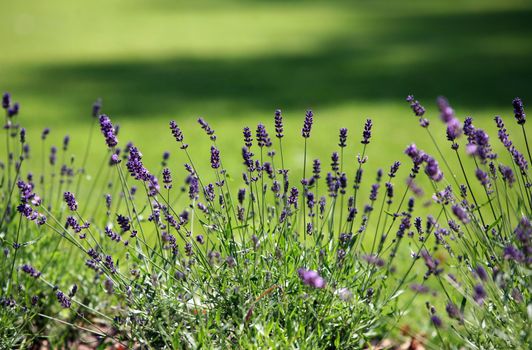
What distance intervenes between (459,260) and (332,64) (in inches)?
358

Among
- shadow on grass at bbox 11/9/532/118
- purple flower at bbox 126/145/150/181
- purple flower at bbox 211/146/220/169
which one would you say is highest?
shadow on grass at bbox 11/9/532/118

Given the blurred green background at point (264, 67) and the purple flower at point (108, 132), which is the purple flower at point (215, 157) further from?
the blurred green background at point (264, 67)

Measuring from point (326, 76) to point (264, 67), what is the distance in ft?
3.95

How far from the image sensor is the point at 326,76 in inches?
420

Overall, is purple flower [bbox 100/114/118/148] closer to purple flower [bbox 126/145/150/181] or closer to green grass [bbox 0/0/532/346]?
purple flower [bbox 126/145/150/181]

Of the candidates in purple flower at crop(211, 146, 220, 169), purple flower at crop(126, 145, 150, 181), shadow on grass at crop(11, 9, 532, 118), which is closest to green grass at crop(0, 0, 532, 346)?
shadow on grass at crop(11, 9, 532, 118)

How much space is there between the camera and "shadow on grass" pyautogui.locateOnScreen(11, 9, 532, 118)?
9305mm

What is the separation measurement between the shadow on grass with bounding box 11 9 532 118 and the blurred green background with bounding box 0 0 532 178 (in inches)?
1.1

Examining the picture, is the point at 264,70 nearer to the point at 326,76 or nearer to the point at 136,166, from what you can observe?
the point at 326,76

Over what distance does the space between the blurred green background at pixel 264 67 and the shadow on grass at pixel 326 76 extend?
0.03m

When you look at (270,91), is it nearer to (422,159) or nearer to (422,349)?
(422,349)

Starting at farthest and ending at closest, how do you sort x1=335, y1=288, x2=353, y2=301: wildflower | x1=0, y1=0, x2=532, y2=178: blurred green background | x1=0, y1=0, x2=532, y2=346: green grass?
x1=0, y1=0, x2=532, y2=178: blurred green background < x1=0, y1=0, x2=532, y2=346: green grass < x1=335, y1=288, x2=353, y2=301: wildflower

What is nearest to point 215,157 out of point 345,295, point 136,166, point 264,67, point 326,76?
point 136,166

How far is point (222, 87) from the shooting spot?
10.1 m
